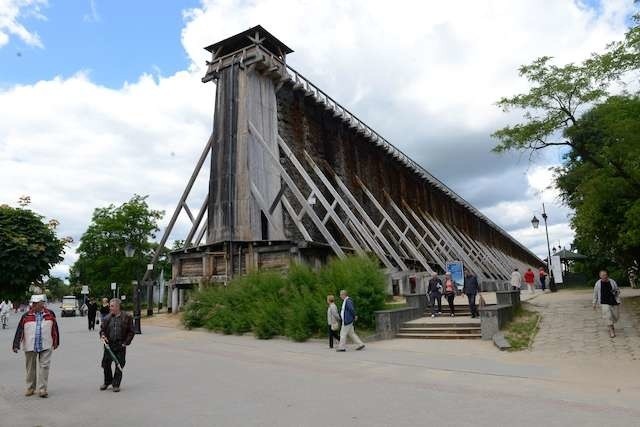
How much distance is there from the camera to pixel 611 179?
13.6 meters

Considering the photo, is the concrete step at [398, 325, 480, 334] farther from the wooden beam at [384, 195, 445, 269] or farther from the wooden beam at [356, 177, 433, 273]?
the wooden beam at [384, 195, 445, 269]

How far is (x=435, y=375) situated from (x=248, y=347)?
5.80 m

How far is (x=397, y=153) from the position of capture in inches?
1547

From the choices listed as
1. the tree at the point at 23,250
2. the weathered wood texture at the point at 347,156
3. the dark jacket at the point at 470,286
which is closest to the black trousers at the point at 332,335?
the dark jacket at the point at 470,286

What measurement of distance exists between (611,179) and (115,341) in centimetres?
1321

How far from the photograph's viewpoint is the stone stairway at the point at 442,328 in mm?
13086

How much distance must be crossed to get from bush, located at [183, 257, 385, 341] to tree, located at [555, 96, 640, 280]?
6875 millimetres

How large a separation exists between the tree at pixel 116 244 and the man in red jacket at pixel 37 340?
38.4m

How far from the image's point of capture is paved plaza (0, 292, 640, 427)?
5.63 m

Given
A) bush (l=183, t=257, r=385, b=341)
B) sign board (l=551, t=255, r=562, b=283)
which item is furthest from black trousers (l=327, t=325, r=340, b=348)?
sign board (l=551, t=255, r=562, b=283)

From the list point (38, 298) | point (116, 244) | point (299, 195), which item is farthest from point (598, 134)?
point (116, 244)

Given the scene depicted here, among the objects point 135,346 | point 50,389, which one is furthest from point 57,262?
point 50,389

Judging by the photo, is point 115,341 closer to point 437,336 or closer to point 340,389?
point 340,389

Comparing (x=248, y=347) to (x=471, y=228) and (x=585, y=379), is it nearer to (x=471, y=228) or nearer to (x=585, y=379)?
(x=585, y=379)
